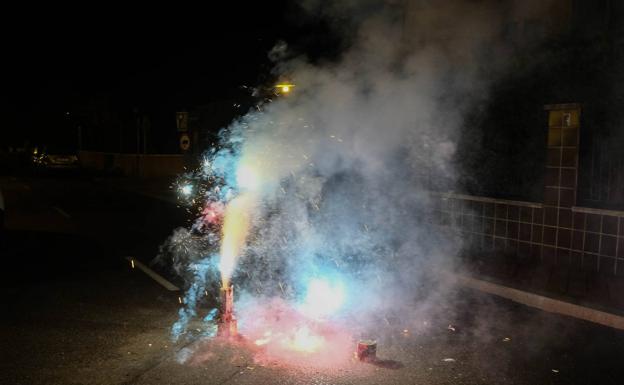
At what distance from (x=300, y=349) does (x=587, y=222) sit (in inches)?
166

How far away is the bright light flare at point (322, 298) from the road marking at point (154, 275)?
5.16 ft

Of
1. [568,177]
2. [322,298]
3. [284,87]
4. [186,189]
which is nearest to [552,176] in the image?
[568,177]

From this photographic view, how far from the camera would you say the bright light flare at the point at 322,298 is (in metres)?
5.38

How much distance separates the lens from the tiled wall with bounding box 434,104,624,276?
21.9 ft

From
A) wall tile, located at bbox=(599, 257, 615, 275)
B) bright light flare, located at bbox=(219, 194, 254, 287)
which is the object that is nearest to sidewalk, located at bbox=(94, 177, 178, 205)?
bright light flare, located at bbox=(219, 194, 254, 287)

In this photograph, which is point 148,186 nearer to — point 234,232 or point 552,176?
point 234,232

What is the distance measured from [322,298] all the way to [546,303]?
7.40ft

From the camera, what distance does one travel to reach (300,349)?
4.48 meters


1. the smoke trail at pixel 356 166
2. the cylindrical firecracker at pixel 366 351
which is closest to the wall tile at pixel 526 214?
the smoke trail at pixel 356 166

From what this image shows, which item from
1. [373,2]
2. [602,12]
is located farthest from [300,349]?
[602,12]

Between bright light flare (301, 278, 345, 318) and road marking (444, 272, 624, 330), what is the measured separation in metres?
1.64

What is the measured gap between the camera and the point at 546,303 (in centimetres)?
581

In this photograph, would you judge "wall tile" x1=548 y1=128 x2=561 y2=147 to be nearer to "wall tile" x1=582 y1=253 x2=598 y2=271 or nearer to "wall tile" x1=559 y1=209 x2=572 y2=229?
"wall tile" x1=559 y1=209 x2=572 y2=229

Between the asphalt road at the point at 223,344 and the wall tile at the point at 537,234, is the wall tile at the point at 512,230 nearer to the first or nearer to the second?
the wall tile at the point at 537,234
